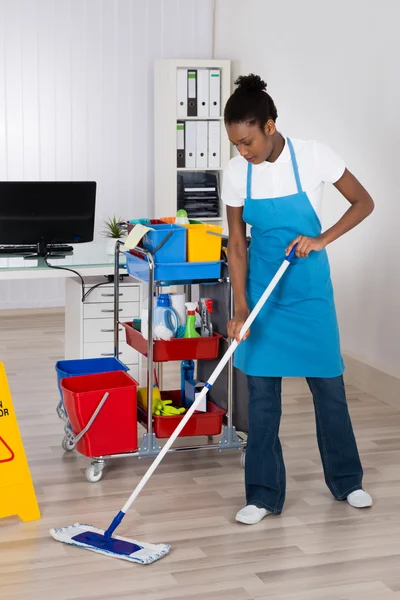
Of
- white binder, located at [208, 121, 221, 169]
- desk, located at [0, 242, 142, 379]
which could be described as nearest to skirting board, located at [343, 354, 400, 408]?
desk, located at [0, 242, 142, 379]

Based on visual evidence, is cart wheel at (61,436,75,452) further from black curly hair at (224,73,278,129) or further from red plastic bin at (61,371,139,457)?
black curly hair at (224,73,278,129)

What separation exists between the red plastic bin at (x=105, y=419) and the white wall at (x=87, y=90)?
331cm

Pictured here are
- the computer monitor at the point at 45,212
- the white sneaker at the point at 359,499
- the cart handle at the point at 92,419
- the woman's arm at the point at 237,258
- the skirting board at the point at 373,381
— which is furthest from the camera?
the skirting board at the point at 373,381

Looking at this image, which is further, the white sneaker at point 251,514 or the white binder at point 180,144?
the white binder at point 180,144

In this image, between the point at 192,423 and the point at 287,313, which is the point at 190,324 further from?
the point at 287,313

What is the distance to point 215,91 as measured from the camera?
6.00 metres

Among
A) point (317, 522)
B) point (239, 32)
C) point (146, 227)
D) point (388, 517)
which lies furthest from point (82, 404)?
point (239, 32)

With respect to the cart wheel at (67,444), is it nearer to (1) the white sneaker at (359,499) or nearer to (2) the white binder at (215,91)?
(1) the white sneaker at (359,499)

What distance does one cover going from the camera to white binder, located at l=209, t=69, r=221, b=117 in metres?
5.97

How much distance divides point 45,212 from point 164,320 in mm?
932

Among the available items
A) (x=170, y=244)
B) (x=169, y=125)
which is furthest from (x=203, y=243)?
(x=169, y=125)

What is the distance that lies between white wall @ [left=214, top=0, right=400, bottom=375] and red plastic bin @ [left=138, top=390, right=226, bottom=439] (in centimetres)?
117

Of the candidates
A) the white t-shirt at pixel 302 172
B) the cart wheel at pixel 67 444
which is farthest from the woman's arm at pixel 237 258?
the cart wheel at pixel 67 444

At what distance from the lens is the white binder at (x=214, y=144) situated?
6059 millimetres
